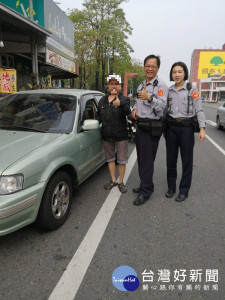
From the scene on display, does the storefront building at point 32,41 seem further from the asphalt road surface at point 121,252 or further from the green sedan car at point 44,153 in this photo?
the asphalt road surface at point 121,252

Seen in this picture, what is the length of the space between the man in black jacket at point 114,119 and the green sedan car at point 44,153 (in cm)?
23

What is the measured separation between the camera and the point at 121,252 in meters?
2.47

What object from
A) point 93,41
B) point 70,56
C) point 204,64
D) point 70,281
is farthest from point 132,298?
point 204,64

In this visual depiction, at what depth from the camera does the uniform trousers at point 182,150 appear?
337 cm

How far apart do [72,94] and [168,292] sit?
277cm

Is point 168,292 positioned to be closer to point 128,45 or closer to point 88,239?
point 88,239

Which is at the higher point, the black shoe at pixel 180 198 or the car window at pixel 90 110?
the car window at pixel 90 110

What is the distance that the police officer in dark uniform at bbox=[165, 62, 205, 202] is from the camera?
126 inches

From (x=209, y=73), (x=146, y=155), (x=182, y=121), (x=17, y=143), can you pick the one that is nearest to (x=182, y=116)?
(x=182, y=121)

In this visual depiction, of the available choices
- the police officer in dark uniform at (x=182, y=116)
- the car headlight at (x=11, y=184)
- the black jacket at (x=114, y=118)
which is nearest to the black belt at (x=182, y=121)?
the police officer in dark uniform at (x=182, y=116)

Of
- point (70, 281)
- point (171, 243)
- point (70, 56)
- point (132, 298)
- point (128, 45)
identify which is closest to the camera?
point (132, 298)

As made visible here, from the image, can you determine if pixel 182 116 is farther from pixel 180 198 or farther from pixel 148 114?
pixel 180 198

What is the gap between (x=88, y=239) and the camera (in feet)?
8.79

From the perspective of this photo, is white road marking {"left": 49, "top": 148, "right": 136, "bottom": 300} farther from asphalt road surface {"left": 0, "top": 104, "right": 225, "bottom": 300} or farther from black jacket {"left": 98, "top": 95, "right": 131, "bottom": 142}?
black jacket {"left": 98, "top": 95, "right": 131, "bottom": 142}
